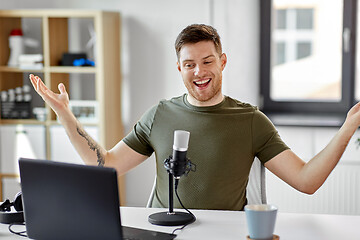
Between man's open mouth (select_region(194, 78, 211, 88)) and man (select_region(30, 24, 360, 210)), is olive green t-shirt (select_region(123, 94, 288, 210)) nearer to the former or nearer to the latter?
man (select_region(30, 24, 360, 210))

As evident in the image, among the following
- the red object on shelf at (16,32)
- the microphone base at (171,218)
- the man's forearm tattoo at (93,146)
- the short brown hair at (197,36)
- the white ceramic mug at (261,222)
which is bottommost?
the microphone base at (171,218)

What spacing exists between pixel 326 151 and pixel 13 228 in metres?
1.09

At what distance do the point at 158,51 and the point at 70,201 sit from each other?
2.65m

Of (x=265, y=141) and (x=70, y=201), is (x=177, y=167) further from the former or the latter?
(x=265, y=141)

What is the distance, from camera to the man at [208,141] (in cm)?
217

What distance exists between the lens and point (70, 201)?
5.16 ft

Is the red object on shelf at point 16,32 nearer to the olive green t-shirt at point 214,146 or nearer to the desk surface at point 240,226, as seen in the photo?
the olive green t-shirt at point 214,146

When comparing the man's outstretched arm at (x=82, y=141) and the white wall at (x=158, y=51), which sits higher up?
the white wall at (x=158, y=51)

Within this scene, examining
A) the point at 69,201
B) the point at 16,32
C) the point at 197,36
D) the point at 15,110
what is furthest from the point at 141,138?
the point at 16,32

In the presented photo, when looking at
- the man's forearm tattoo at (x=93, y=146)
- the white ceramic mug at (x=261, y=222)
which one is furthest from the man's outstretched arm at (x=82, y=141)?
the white ceramic mug at (x=261, y=222)

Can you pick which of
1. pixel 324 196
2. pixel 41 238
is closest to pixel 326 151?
pixel 41 238

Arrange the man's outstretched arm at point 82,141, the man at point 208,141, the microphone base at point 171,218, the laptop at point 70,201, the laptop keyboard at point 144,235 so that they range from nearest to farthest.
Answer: the laptop at point 70,201
the laptop keyboard at point 144,235
the microphone base at point 171,218
the man's outstretched arm at point 82,141
the man at point 208,141

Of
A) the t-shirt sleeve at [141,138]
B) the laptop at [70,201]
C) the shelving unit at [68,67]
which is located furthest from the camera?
the shelving unit at [68,67]

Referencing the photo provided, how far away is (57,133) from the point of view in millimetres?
3980
